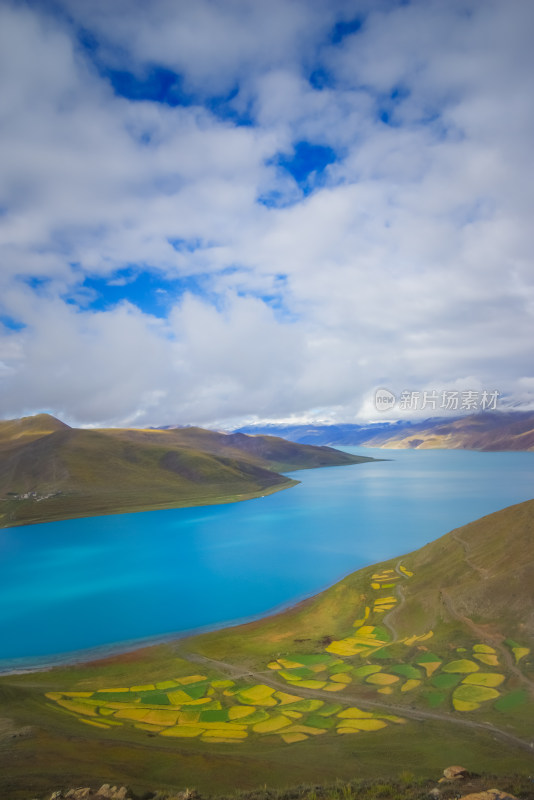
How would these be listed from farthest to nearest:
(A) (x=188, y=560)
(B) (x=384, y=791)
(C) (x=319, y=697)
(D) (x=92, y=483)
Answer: (D) (x=92, y=483) → (A) (x=188, y=560) → (C) (x=319, y=697) → (B) (x=384, y=791)

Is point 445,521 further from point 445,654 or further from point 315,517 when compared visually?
point 445,654

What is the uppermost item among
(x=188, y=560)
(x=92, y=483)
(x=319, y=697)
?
(x=319, y=697)

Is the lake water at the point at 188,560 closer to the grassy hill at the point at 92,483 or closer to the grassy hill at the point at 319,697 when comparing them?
the grassy hill at the point at 319,697

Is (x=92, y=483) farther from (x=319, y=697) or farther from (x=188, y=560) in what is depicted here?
(x=319, y=697)

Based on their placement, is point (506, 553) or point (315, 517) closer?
point (506, 553)

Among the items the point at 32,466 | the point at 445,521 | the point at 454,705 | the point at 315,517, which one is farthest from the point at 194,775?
the point at 32,466

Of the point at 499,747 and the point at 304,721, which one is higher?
the point at 499,747

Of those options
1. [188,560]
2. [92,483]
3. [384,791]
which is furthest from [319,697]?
[92,483]
